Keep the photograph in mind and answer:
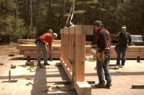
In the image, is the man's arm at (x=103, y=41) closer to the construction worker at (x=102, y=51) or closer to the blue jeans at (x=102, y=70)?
the construction worker at (x=102, y=51)

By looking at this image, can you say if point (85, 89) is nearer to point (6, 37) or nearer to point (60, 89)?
point (60, 89)

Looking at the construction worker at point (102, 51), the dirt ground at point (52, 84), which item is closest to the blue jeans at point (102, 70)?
the construction worker at point (102, 51)

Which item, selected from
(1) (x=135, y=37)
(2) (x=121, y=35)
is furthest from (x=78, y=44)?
(1) (x=135, y=37)

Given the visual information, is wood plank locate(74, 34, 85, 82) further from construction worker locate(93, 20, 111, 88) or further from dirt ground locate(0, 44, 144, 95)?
construction worker locate(93, 20, 111, 88)

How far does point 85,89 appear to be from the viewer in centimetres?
798

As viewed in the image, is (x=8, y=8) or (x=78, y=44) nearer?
(x=78, y=44)

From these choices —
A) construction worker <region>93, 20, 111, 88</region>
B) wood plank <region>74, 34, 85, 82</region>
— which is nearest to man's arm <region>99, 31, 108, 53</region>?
construction worker <region>93, 20, 111, 88</region>

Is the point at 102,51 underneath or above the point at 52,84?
above

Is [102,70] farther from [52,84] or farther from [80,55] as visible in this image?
[52,84]

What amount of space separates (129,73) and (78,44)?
5.08m

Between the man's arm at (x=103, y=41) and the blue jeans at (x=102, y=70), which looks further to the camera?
the blue jeans at (x=102, y=70)

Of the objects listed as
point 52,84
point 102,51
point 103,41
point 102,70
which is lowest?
point 52,84

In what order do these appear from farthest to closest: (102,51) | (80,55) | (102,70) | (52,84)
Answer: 1. (52,84)
2. (102,70)
3. (102,51)
4. (80,55)

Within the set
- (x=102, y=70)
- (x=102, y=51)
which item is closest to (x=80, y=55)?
(x=102, y=51)
